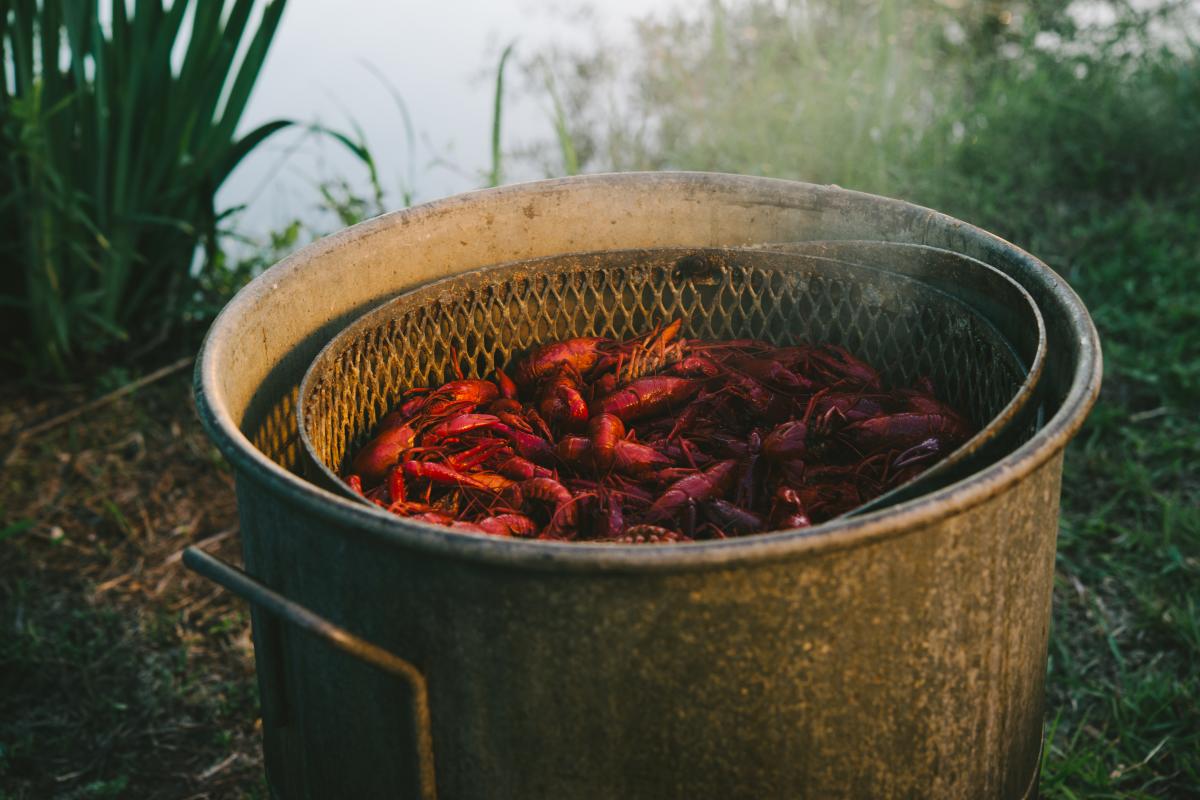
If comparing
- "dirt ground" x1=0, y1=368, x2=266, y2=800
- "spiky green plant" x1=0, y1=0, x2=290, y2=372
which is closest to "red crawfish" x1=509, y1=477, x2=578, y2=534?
"dirt ground" x1=0, y1=368, x2=266, y2=800

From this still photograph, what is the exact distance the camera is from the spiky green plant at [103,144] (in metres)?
3.42

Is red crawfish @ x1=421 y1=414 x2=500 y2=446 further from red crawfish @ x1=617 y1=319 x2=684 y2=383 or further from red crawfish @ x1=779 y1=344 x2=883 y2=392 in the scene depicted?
red crawfish @ x1=779 y1=344 x2=883 y2=392

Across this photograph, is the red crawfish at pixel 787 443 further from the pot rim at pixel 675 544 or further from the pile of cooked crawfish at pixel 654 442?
the pot rim at pixel 675 544

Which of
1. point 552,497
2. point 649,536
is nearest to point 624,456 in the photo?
point 552,497

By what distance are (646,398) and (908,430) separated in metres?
0.53

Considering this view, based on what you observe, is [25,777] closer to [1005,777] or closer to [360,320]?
[360,320]

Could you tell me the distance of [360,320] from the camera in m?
2.13

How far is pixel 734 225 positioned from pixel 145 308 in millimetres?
2561

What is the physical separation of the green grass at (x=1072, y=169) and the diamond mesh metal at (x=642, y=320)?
1.03 meters

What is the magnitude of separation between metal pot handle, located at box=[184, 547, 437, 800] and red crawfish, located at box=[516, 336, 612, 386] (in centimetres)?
97

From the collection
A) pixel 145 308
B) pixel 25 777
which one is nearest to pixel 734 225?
pixel 25 777

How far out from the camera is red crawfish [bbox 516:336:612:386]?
2.38 metres

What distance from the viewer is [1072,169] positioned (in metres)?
5.14

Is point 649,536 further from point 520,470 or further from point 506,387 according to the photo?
point 506,387
